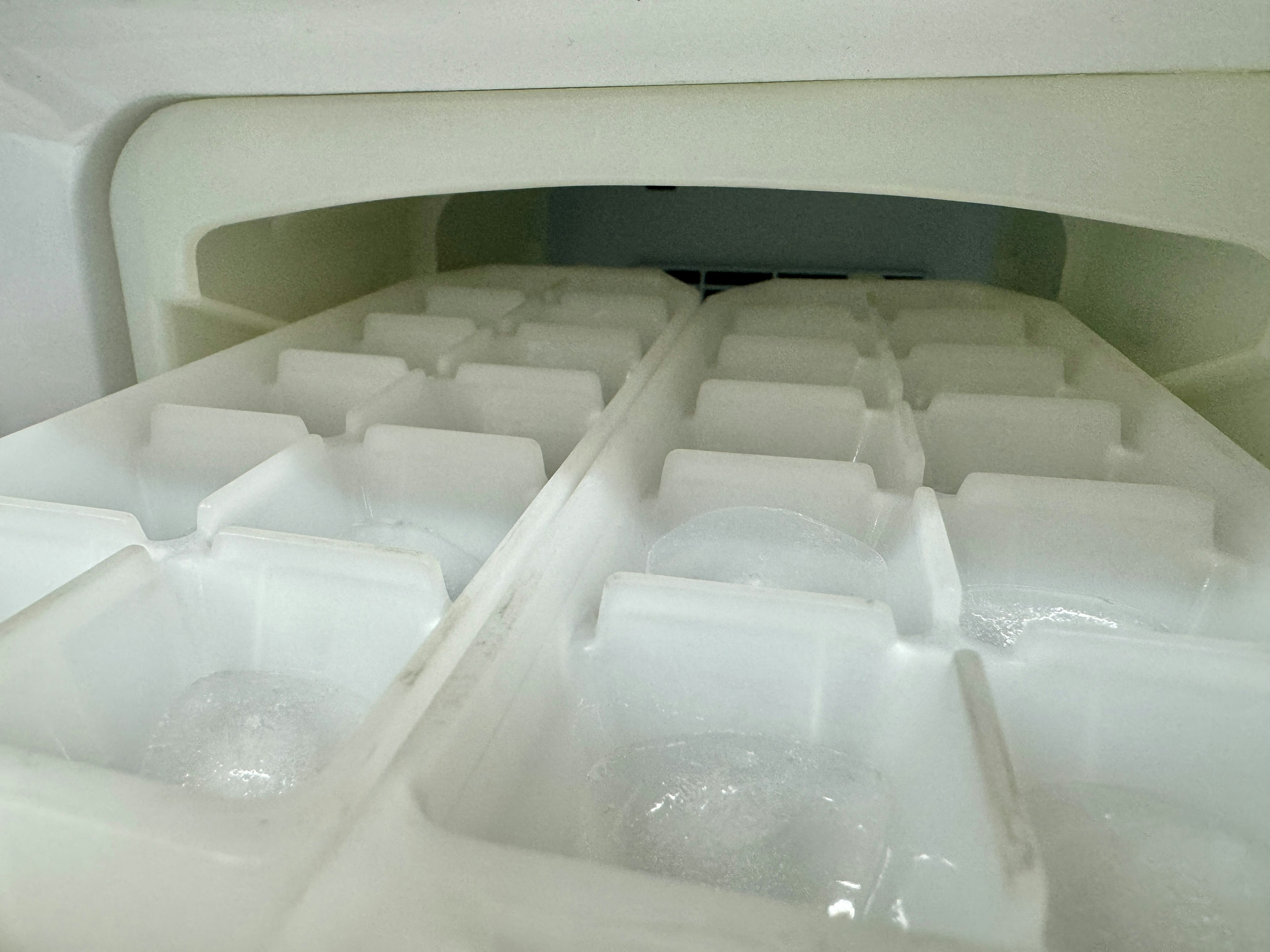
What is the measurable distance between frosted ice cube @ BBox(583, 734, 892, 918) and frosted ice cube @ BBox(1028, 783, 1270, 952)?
10 centimetres

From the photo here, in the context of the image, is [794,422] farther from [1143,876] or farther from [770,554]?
[1143,876]

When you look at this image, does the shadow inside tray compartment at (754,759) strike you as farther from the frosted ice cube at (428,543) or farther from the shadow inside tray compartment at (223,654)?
the frosted ice cube at (428,543)

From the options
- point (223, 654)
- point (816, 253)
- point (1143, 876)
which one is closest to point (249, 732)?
point (223, 654)

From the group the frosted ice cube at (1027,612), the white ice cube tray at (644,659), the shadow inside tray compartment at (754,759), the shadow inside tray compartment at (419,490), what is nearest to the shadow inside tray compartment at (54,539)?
the white ice cube tray at (644,659)

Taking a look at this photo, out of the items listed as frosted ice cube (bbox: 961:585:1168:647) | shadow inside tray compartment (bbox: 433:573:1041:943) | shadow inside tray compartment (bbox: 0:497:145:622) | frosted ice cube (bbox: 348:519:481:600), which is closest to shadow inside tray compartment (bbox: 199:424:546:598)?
frosted ice cube (bbox: 348:519:481:600)

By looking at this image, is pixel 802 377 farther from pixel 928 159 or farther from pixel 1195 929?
pixel 1195 929

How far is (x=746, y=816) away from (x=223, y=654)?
1.35 feet

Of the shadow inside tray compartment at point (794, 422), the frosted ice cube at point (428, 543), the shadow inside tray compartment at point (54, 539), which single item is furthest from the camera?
the shadow inside tray compartment at point (794, 422)

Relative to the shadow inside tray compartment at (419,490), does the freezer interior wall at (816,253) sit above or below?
above

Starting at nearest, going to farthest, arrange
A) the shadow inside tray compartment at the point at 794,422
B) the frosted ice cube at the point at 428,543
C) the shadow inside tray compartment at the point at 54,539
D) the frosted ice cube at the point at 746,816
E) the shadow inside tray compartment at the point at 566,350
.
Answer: the frosted ice cube at the point at 746,816, the shadow inside tray compartment at the point at 54,539, the frosted ice cube at the point at 428,543, the shadow inside tray compartment at the point at 794,422, the shadow inside tray compartment at the point at 566,350

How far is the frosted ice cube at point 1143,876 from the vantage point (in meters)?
0.44

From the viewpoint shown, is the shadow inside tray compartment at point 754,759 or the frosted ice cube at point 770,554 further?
the frosted ice cube at point 770,554

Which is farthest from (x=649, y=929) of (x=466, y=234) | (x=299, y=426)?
(x=466, y=234)

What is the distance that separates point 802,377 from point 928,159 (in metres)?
0.33
